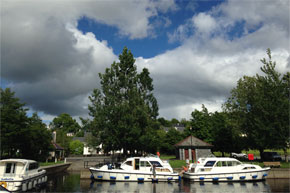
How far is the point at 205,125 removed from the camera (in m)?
49.7

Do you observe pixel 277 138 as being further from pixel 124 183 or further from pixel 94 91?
pixel 94 91

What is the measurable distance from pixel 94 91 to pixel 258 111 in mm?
25378

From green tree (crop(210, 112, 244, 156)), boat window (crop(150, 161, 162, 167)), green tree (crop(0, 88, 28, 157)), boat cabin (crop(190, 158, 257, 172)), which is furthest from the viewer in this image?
green tree (crop(210, 112, 244, 156))

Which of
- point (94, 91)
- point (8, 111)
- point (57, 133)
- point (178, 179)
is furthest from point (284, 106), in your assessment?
point (57, 133)

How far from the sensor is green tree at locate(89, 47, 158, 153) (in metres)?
30.9

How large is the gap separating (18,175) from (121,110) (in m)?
16.2

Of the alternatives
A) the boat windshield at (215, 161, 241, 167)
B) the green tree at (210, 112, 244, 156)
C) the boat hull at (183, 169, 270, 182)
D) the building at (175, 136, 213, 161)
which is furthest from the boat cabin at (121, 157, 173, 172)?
the green tree at (210, 112, 244, 156)

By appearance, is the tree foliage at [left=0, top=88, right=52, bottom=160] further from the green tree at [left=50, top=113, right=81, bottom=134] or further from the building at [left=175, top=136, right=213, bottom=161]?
the green tree at [left=50, top=113, right=81, bottom=134]

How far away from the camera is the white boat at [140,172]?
2139 centimetres

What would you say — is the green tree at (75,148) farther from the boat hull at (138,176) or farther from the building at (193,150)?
the boat hull at (138,176)

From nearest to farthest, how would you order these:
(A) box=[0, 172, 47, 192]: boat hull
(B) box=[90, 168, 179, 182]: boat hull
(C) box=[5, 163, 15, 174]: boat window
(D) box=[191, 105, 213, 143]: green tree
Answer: (A) box=[0, 172, 47, 192]: boat hull < (C) box=[5, 163, 15, 174]: boat window < (B) box=[90, 168, 179, 182]: boat hull < (D) box=[191, 105, 213, 143]: green tree

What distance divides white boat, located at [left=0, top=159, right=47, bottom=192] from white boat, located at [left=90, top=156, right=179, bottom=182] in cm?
608

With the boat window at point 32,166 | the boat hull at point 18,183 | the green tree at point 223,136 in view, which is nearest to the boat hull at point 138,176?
the boat window at point 32,166

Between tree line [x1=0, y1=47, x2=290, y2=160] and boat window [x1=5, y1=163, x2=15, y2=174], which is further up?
tree line [x1=0, y1=47, x2=290, y2=160]
